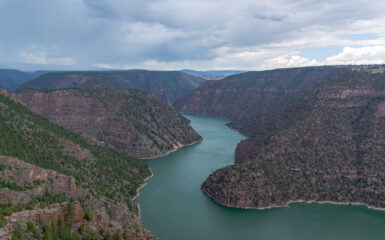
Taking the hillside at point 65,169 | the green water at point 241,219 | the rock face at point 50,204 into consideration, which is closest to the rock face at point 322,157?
the green water at point 241,219

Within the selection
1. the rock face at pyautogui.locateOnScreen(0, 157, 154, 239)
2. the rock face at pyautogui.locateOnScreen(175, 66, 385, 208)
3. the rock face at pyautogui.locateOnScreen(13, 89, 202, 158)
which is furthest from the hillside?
the rock face at pyautogui.locateOnScreen(13, 89, 202, 158)

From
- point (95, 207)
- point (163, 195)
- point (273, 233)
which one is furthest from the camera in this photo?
point (163, 195)

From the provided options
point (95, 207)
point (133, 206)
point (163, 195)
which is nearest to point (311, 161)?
point (163, 195)

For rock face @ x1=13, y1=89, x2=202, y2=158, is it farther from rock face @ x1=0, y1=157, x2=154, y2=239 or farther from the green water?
rock face @ x1=0, y1=157, x2=154, y2=239

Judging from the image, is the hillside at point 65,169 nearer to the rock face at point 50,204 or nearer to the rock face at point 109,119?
the rock face at point 50,204

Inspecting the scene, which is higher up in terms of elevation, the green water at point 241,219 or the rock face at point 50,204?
the rock face at point 50,204

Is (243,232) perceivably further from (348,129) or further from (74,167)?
(348,129)

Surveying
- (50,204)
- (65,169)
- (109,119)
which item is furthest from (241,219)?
(109,119)
